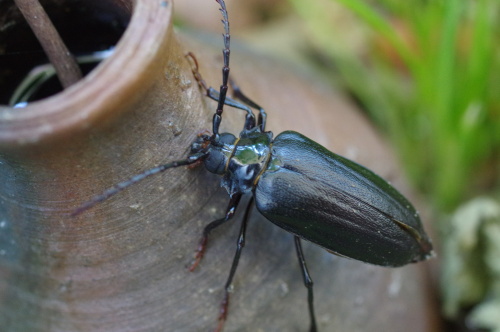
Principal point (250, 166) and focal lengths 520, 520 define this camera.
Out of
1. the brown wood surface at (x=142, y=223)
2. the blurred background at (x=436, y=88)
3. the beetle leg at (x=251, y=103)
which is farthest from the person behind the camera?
the blurred background at (x=436, y=88)

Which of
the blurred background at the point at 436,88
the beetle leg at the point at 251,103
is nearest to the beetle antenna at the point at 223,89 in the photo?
the beetle leg at the point at 251,103

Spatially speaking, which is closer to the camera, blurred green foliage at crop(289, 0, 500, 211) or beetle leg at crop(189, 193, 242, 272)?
beetle leg at crop(189, 193, 242, 272)

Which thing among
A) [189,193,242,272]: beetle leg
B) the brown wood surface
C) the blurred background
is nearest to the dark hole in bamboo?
the brown wood surface

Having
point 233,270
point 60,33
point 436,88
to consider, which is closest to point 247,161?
point 233,270

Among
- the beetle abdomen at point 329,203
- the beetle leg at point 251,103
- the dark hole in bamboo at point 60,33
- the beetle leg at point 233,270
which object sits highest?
the dark hole in bamboo at point 60,33

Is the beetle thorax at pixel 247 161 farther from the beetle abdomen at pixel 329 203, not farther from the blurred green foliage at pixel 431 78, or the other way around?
the blurred green foliage at pixel 431 78

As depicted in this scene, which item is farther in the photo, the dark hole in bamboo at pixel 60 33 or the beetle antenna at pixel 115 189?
the dark hole in bamboo at pixel 60 33

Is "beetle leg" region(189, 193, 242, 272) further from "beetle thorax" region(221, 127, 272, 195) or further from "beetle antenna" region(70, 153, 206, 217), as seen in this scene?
"beetle antenna" region(70, 153, 206, 217)
